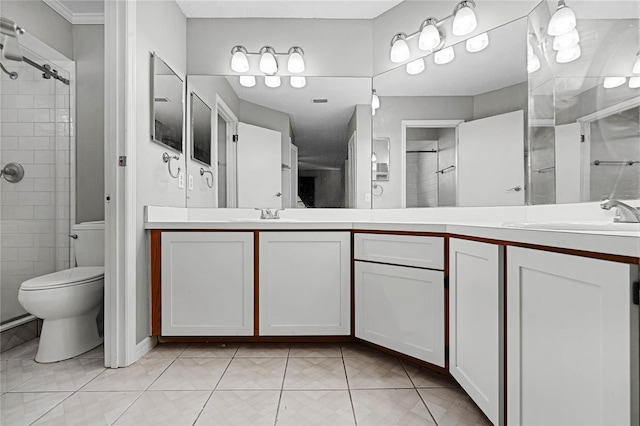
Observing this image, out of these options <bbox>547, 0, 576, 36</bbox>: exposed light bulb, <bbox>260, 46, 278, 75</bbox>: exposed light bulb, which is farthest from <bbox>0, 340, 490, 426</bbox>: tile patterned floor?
<bbox>260, 46, 278, 75</bbox>: exposed light bulb

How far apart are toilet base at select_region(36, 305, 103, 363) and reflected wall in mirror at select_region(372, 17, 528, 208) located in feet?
6.62

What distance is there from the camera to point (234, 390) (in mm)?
1595

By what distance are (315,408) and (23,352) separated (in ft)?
5.97

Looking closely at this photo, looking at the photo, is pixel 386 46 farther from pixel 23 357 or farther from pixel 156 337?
pixel 23 357

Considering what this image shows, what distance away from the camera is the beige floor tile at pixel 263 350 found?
79.4 inches

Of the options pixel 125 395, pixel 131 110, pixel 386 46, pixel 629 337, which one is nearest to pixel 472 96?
pixel 386 46

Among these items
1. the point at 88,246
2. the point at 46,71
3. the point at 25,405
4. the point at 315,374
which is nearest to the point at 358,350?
the point at 315,374

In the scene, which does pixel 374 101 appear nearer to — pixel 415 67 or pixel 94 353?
pixel 415 67

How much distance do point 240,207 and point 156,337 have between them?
1.02 meters

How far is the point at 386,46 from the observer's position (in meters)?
2.58

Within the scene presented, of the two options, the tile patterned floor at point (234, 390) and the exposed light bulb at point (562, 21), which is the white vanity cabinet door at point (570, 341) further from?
the exposed light bulb at point (562, 21)

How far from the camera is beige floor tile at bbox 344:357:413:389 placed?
1646 millimetres

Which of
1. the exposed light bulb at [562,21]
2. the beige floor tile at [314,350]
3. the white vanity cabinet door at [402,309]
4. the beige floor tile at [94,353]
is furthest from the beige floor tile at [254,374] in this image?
the exposed light bulb at [562,21]

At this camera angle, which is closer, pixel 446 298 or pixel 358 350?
pixel 446 298
